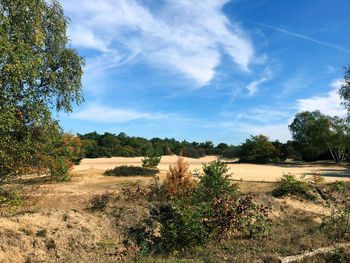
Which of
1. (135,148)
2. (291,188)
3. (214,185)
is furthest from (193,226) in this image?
(135,148)

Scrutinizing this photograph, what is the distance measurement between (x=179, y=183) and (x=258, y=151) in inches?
851

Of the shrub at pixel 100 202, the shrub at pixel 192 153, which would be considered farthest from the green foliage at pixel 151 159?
the shrub at pixel 192 153

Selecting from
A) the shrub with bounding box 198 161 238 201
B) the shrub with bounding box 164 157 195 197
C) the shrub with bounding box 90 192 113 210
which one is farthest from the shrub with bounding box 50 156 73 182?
the shrub with bounding box 198 161 238 201

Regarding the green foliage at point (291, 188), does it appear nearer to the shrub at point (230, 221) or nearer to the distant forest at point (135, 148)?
the shrub at point (230, 221)

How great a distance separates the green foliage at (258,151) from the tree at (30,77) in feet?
75.7

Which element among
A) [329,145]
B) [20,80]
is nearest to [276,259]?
[20,80]

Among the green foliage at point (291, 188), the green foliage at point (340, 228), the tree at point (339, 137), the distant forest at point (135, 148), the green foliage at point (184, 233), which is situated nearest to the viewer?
the green foliage at point (184, 233)

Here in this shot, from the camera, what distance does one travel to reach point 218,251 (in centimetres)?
532

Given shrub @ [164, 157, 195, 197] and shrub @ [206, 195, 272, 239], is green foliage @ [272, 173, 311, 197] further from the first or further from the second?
shrub @ [206, 195, 272, 239]

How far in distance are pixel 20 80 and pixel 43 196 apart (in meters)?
4.74

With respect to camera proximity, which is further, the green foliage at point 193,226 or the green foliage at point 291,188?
the green foliage at point 291,188

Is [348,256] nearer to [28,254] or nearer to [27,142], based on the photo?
[28,254]

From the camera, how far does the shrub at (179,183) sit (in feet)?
28.5

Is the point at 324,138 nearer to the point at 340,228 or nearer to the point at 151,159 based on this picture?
the point at 151,159
